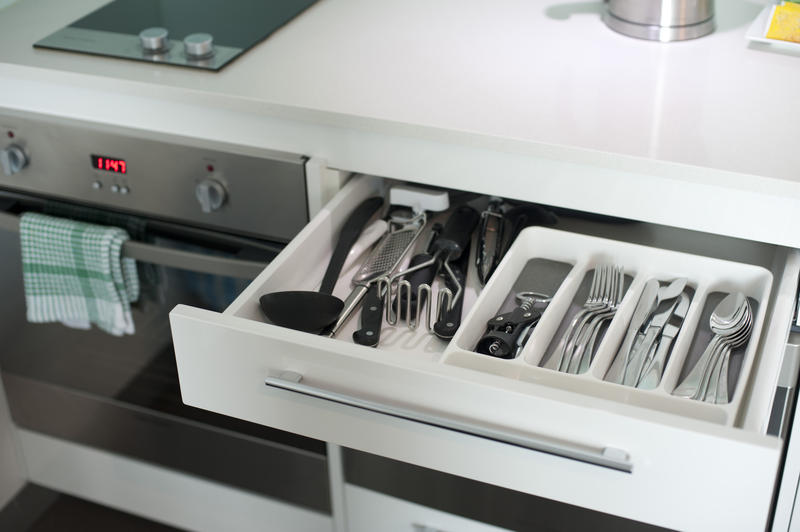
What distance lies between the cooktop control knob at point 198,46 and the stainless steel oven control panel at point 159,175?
4.6 inches

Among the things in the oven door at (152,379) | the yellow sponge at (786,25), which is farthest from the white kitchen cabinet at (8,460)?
the yellow sponge at (786,25)

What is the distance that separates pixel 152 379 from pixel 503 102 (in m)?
0.69

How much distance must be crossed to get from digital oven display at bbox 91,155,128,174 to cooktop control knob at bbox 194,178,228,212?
0.12m

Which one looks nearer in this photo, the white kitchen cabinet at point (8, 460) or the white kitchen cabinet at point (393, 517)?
the white kitchen cabinet at point (393, 517)

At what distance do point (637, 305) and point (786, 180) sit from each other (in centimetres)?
19

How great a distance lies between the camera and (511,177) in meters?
1.03

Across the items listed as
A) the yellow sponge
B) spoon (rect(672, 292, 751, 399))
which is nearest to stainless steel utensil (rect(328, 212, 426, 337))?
spoon (rect(672, 292, 751, 399))

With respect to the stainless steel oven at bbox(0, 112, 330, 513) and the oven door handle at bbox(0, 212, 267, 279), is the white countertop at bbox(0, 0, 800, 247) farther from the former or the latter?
the oven door handle at bbox(0, 212, 267, 279)

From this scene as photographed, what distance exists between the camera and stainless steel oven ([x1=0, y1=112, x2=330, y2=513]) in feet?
3.83

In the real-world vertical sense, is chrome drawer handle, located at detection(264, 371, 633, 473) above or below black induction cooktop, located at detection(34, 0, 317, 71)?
below

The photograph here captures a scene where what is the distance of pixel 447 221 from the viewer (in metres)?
1.13

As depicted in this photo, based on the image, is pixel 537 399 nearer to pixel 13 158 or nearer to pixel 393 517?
pixel 393 517

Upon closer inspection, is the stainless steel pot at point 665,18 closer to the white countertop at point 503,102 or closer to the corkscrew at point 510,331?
the white countertop at point 503,102

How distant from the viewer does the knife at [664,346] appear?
0.83 metres
